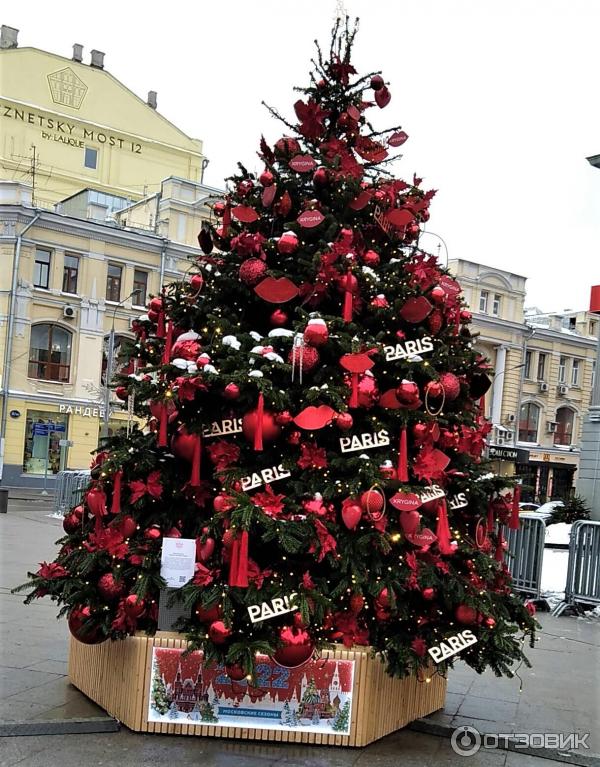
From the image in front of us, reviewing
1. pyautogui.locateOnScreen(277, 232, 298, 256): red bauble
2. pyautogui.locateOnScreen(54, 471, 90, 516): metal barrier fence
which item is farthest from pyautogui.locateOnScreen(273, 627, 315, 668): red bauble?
pyautogui.locateOnScreen(54, 471, 90, 516): metal barrier fence

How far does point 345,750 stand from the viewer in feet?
15.5

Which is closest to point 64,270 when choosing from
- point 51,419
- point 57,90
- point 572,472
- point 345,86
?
point 51,419

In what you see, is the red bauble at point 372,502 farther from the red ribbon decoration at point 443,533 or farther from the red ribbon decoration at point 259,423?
the red ribbon decoration at point 259,423

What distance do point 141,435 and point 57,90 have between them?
124 feet

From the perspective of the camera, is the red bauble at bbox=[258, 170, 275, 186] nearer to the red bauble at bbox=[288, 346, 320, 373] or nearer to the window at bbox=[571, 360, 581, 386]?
the red bauble at bbox=[288, 346, 320, 373]

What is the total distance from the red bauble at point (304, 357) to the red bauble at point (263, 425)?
14.1 inches

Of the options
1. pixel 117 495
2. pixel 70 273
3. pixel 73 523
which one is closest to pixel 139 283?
pixel 70 273

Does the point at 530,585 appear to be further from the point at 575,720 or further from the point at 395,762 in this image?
the point at 395,762

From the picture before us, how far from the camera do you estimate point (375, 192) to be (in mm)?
5574

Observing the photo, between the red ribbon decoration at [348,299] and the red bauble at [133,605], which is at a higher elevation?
the red ribbon decoration at [348,299]

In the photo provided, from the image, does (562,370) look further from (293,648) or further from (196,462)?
(293,648)

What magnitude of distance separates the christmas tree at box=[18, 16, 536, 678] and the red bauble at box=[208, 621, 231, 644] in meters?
0.01

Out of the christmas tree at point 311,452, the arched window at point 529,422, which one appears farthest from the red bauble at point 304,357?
the arched window at point 529,422

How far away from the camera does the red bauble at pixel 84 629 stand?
4.90m
